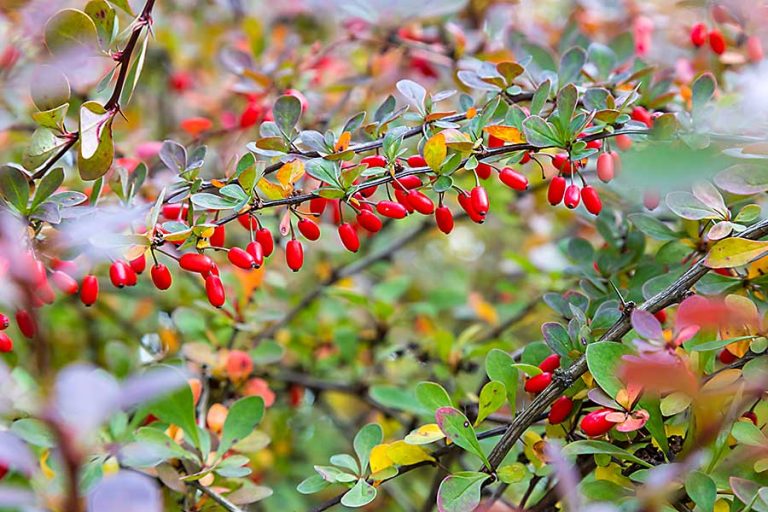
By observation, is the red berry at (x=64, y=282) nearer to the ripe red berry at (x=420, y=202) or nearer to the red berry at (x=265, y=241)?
the red berry at (x=265, y=241)

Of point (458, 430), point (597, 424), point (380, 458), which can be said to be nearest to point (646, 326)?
point (597, 424)

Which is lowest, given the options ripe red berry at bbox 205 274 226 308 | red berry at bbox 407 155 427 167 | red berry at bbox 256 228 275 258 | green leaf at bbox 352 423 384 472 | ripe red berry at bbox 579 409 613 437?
green leaf at bbox 352 423 384 472

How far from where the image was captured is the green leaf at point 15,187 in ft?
2.64

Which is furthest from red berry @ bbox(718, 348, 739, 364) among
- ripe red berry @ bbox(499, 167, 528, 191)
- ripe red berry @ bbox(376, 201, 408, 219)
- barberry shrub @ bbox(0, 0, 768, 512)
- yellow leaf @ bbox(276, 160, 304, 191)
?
yellow leaf @ bbox(276, 160, 304, 191)

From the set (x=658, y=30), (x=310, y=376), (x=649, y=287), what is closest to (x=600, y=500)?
(x=649, y=287)

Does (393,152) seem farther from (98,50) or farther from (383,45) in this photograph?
(383,45)

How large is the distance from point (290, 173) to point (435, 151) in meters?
0.16

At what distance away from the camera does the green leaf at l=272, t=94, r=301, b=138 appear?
0.87 meters

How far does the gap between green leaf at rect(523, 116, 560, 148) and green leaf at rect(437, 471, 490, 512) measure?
0.35 meters

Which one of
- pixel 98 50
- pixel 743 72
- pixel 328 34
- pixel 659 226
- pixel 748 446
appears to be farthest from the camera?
pixel 328 34

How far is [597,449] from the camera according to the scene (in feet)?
2.44

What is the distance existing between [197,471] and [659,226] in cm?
65

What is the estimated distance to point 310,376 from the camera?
59.2 inches

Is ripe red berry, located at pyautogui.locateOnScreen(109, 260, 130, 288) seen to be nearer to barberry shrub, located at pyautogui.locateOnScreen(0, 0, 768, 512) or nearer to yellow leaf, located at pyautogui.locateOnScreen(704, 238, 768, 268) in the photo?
barberry shrub, located at pyautogui.locateOnScreen(0, 0, 768, 512)
